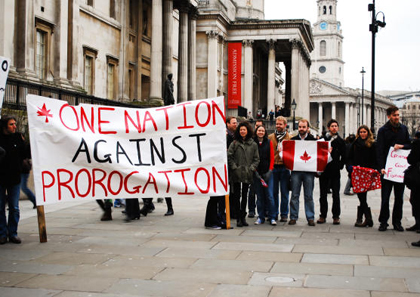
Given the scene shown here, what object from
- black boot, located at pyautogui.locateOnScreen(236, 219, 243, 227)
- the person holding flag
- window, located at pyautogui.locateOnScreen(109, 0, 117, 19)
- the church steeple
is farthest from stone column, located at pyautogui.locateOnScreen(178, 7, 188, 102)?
the church steeple

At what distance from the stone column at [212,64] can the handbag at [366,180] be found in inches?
1666

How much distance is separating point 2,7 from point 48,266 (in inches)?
649

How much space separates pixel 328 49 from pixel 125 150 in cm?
18426

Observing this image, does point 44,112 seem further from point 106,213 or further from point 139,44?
point 139,44

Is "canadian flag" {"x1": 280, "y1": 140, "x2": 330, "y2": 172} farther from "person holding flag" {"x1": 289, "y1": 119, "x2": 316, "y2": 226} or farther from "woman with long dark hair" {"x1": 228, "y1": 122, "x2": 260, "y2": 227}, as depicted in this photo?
"woman with long dark hair" {"x1": 228, "y1": 122, "x2": 260, "y2": 227}

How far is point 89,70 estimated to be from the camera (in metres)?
31.0

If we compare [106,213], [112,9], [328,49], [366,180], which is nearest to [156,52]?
[112,9]

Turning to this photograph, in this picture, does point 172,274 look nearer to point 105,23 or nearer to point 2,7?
point 2,7

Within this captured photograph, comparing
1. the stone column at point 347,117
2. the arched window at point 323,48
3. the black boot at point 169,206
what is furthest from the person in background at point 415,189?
the arched window at point 323,48

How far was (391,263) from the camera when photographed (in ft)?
25.3

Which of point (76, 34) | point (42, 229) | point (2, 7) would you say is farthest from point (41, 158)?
point (76, 34)

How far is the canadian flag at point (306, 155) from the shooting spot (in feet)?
36.9

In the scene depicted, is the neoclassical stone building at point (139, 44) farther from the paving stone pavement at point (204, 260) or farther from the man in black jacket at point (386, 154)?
the man in black jacket at point (386, 154)

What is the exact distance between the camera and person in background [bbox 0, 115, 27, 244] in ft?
29.6
